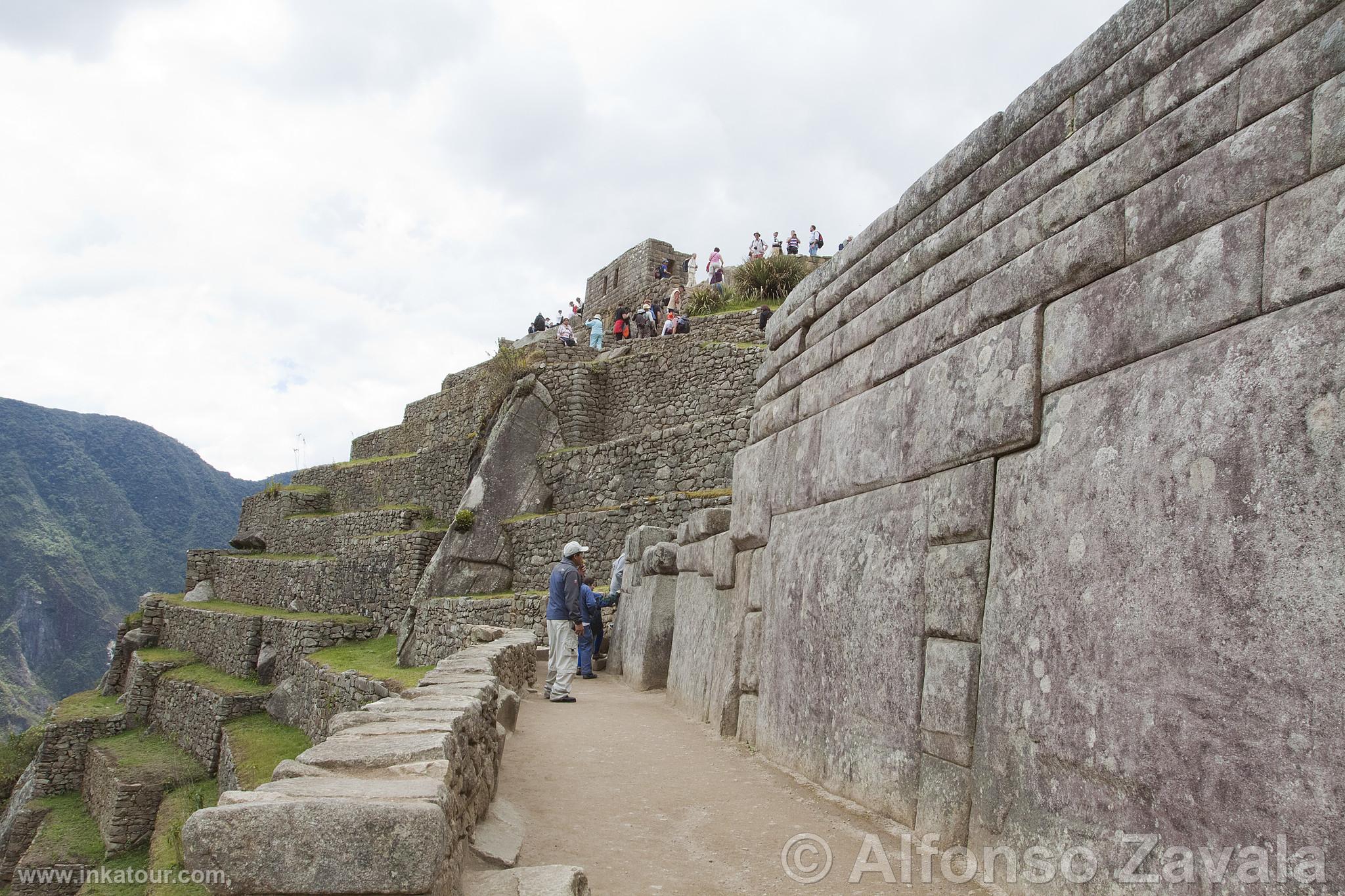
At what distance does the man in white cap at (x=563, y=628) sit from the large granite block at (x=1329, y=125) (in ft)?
27.2

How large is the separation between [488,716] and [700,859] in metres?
1.70

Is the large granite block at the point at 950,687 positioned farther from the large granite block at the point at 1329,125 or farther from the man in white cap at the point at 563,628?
the man in white cap at the point at 563,628

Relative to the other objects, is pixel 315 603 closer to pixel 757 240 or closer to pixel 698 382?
pixel 698 382

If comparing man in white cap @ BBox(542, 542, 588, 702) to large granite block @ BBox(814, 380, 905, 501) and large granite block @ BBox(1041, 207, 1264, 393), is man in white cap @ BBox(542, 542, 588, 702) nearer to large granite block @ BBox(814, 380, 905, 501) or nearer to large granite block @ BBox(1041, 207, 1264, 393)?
large granite block @ BBox(814, 380, 905, 501)

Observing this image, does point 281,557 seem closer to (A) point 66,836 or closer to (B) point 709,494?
(A) point 66,836

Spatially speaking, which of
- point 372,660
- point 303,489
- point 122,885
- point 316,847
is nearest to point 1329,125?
point 316,847

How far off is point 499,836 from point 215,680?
79.2ft

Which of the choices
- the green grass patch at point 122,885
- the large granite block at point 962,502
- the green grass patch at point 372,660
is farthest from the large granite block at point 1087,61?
the green grass patch at point 122,885

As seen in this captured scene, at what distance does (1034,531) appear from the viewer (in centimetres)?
341

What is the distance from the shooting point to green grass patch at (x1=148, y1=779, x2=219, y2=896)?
544 inches

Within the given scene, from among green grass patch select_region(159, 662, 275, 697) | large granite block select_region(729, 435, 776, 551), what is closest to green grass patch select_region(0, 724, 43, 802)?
green grass patch select_region(159, 662, 275, 697)

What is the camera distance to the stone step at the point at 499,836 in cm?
360

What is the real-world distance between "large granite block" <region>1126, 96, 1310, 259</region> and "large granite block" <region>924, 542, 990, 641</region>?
1357 millimetres

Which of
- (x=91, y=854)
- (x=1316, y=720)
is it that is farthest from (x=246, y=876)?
(x=91, y=854)
